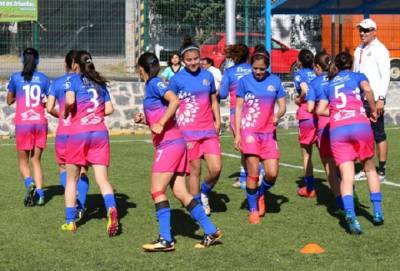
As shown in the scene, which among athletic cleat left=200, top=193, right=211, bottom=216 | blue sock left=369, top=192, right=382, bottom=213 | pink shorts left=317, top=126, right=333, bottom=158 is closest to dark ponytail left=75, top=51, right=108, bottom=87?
athletic cleat left=200, top=193, right=211, bottom=216

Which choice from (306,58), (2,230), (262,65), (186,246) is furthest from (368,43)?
(2,230)

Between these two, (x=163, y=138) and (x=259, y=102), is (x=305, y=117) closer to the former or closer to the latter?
(x=259, y=102)

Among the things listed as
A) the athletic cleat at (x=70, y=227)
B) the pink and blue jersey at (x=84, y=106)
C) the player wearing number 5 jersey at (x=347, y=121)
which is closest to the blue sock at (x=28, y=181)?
the athletic cleat at (x=70, y=227)

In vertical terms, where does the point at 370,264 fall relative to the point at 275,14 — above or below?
below

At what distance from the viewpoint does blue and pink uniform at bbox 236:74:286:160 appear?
29.2 feet

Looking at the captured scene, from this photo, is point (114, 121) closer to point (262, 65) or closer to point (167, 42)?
point (167, 42)

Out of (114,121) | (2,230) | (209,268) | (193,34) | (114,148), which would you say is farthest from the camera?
(193,34)

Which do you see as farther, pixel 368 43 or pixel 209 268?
pixel 368 43

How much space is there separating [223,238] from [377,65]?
12.3 ft

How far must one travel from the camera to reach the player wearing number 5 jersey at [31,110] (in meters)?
10.1

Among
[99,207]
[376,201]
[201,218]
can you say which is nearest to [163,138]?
[201,218]

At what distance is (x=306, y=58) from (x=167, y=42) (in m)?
10.6

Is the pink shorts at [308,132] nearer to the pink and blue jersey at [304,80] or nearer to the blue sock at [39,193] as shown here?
the pink and blue jersey at [304,80]

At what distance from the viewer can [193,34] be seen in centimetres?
2055
